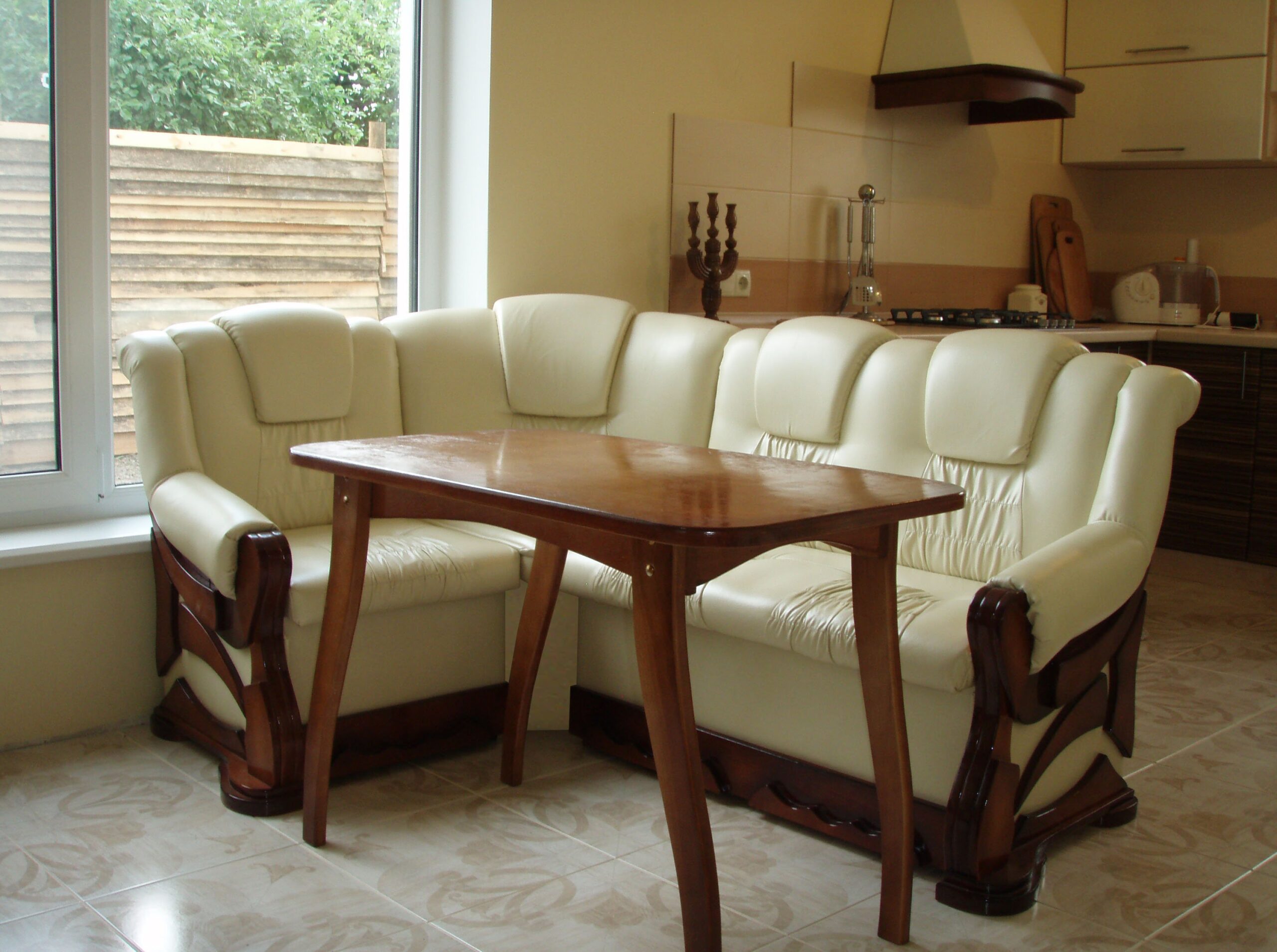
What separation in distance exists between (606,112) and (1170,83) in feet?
8.11

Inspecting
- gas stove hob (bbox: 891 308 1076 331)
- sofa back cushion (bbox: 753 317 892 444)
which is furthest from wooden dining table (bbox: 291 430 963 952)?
gas stove hob (bbox: 891 308 1076 331)

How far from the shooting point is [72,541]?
106 inches

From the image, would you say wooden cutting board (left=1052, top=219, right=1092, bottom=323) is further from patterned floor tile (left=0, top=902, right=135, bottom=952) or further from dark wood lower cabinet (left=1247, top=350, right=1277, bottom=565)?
patterned floor tile (left=0, top=902, right=135, bottom=952)

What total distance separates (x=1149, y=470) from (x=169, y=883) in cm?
182

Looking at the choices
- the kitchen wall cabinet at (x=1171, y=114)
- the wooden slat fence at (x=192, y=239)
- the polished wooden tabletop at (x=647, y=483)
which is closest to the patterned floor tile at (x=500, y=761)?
the polished wooden tabletop at (x=647, y=483)

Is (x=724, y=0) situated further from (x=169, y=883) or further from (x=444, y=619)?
(x=169, y=883)

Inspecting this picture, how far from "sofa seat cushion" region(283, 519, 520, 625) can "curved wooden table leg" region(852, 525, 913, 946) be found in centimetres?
95

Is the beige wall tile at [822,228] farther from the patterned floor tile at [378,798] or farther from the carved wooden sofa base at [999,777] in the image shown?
the patterned floor tile at [378,798]

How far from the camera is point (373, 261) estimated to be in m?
3.45

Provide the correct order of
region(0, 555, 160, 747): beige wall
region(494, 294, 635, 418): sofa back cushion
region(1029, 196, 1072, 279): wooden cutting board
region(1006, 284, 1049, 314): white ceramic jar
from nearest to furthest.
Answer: region(0, 555, 160, 747): beige wall, region(494, 294, 635, 418): sofa back cushion, region(1006, 284, 1049, 314): white ceramic jar, region(1029, 196, 1072, 279): wooden cutting board

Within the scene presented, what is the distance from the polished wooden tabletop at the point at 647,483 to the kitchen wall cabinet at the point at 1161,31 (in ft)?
11.3

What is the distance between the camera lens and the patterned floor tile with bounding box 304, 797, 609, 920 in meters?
2.09

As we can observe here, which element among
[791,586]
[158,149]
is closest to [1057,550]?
[791,586]

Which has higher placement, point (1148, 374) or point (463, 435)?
point (1148, 374)
